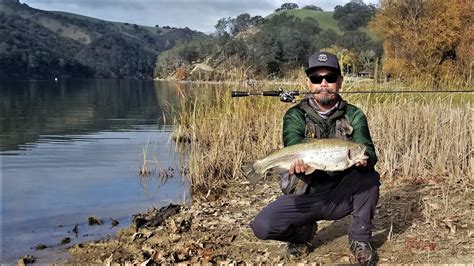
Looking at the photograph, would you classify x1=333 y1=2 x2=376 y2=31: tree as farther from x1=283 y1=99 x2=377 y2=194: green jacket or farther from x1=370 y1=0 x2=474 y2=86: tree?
x1=283 y1=99 x2=377 y2=194: green jacket

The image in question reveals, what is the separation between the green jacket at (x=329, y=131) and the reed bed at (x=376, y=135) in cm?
326

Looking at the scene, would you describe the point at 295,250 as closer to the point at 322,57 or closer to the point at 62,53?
the point at 322,57

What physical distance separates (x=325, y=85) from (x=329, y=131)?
1.42ft

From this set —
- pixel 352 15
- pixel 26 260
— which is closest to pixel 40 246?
pixel 26 260

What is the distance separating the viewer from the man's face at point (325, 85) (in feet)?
15.7

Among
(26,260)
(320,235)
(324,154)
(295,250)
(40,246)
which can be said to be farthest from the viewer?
(40,246)

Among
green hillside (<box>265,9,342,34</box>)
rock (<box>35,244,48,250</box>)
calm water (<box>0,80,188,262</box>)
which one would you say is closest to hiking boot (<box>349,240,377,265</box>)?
calm water (<box>0,80,188,262</box>)

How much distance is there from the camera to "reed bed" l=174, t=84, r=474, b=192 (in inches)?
310

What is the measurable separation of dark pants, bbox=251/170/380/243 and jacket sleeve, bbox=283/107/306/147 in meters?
0.56

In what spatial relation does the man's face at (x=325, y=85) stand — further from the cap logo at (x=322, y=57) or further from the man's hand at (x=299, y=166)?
the man's hand at (x=299, y=166)

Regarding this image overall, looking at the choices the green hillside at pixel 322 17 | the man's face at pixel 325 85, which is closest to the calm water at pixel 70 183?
the man's face at pixel 325 85

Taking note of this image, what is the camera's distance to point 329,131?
4816 millimetres

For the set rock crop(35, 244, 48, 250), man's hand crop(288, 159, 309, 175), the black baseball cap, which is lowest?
rock crop(35, 244, 48, 250)

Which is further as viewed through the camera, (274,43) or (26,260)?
(274,43)
